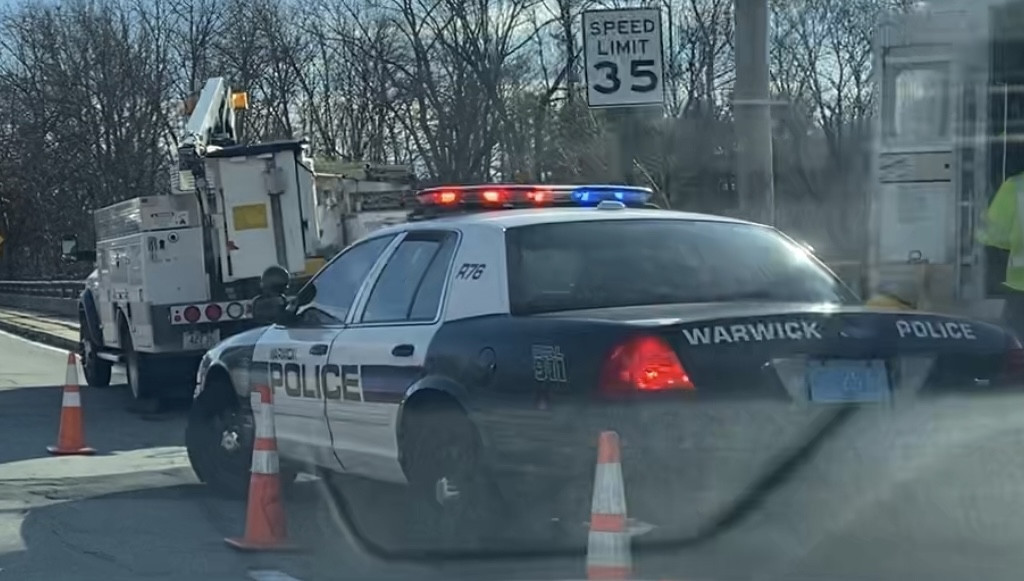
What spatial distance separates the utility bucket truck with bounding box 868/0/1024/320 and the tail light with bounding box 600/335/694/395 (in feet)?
21.4

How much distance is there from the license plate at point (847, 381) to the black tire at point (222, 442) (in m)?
4.15

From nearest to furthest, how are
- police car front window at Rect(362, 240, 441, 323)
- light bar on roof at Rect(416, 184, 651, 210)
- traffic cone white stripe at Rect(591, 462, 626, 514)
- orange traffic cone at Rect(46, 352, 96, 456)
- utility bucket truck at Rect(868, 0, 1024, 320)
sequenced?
traffic cone white stripe at Rect(591, 462, 626, 514) < police car front window at Rect(362, 240, 441, 323) < light bar on roof at Rect(416, 184, 651, 210) < orange traffic cone at Rect(46, 352, 96, 456) < utility bucket truck at Rect(868, 0, 1024, 320)

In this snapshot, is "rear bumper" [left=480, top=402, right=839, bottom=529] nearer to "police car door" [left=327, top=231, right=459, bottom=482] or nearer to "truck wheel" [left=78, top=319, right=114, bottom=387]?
"police car door" [left=327, top=231, right=459, bottom=482]

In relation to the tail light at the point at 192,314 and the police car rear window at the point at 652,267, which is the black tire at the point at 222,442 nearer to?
the police car rear window at the point at 652,267

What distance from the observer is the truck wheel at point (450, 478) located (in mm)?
6121

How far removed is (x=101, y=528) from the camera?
26.6 ft

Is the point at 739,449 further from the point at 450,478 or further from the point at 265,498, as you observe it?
the point at 265,498

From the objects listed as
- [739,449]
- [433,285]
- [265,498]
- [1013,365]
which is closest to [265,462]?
[265,498]

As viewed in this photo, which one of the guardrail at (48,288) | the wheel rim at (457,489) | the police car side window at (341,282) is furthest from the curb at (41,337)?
the wheel rim at (457,489)

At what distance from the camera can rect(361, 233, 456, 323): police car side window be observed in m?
6.88

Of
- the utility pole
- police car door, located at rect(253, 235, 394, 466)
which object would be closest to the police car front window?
police car door, located at rect(253, 235, 394, 466)

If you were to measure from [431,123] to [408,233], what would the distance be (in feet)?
129

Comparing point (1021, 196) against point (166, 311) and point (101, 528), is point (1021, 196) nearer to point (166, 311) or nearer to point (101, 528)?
point (101, 528)

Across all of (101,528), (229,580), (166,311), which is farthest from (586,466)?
(166,311)
